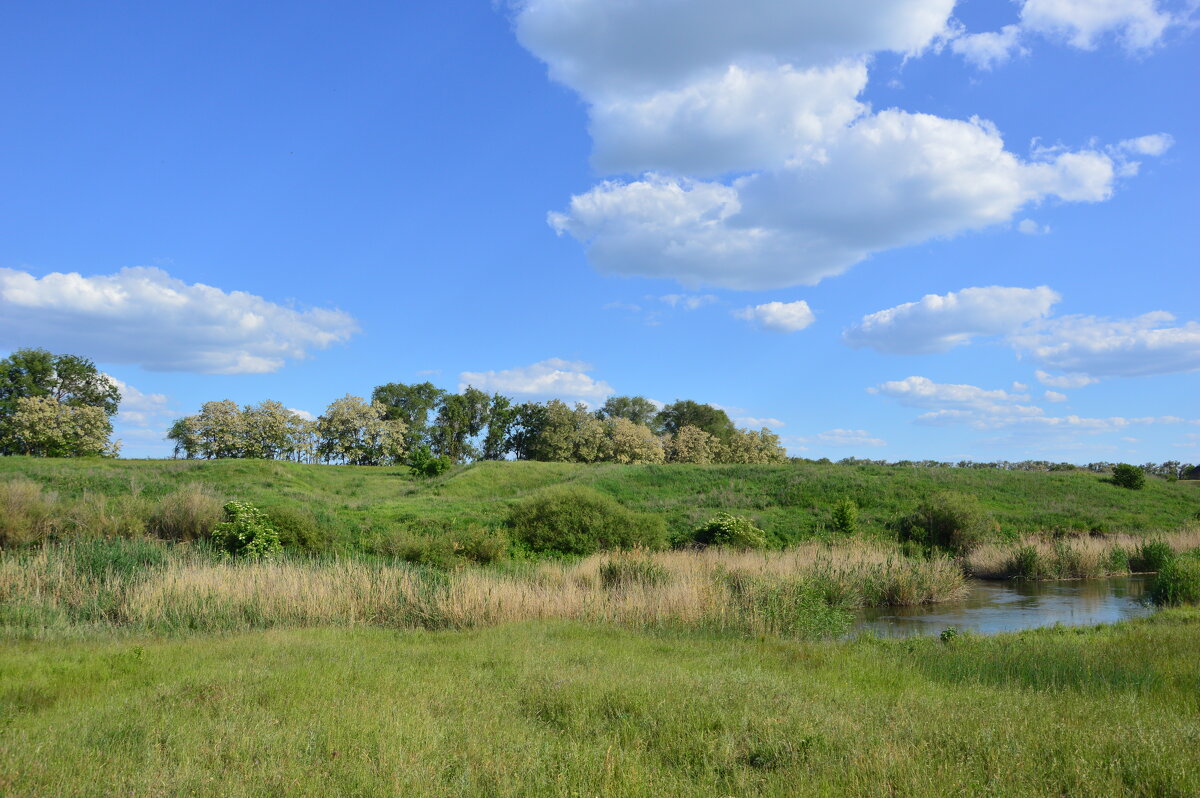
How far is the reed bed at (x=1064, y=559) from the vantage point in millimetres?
25906

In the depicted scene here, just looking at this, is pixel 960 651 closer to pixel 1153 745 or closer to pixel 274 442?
pixel 1153 745

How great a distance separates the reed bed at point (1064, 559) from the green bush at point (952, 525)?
3.09 meters

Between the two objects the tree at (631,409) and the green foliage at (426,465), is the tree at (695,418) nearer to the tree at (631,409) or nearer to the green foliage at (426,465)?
the tree at (631,409)

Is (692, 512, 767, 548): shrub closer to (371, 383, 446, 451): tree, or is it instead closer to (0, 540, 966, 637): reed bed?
(0, 540, 966, 637): reed bed

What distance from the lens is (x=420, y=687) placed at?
8328mm

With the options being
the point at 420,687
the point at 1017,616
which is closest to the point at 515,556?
the point at 1017,616

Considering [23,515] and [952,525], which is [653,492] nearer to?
[952,525]

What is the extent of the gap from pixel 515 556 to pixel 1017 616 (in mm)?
15410

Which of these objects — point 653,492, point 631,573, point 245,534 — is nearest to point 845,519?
point 653,492

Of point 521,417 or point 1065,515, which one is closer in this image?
point 1065,515

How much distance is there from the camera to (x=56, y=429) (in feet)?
190

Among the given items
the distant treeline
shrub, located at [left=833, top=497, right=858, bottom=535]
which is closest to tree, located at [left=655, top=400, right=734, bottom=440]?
the distant treeline

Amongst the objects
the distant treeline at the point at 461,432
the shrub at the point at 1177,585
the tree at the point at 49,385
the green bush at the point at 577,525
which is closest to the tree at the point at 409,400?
the distant treeline at the point at 461,432

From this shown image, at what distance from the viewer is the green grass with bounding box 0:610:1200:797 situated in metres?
5.38
